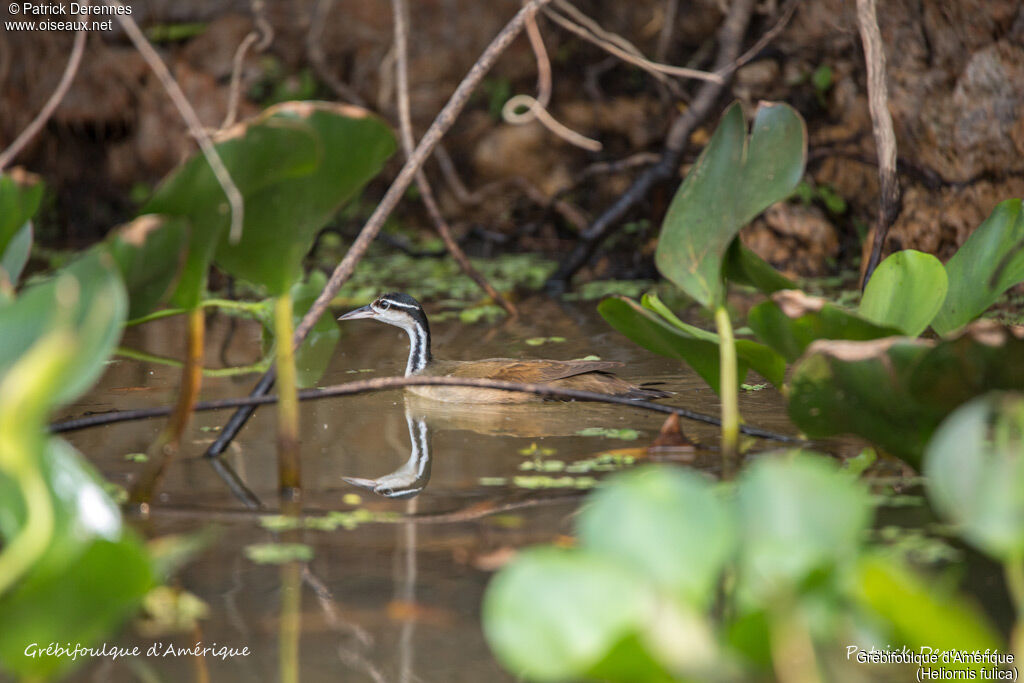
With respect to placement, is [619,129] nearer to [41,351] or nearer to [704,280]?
[704,280]

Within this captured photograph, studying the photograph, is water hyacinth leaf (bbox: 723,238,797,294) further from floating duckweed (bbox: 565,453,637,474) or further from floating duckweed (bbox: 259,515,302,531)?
floating duckweed (bbox: 259,515,302,531)

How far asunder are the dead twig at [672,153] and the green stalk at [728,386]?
479 cm

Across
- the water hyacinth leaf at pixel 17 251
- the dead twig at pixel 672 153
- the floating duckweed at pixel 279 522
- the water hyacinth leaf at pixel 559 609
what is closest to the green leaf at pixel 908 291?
the floating duckweed at pixel 279 522

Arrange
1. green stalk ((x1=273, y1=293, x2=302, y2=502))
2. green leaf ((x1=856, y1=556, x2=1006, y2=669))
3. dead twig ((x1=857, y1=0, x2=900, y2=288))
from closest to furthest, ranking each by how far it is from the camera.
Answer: green leaf ((x1=856, y1=556, x2=1006, y2=669)) → green stalk ((x1=273, y1=293, x2=302, y2=502)) → dead twig ((x1=857, y1=0, x2=900, y2=288))

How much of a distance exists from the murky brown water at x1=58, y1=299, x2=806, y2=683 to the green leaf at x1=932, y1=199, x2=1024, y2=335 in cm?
81

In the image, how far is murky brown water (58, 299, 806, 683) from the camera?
221cm

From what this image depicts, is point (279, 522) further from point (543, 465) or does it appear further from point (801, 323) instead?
point (801, 323)

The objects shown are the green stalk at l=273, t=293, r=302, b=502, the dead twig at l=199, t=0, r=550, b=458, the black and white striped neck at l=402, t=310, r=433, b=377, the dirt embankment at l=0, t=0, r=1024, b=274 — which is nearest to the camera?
the green stalk at l=273, t=293, r=302, b=502

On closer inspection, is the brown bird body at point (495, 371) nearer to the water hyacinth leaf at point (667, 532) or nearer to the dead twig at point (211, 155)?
the dead twig at point (211, 155)

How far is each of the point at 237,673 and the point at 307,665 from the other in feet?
0.45

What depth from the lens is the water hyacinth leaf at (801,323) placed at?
2846 millimetres

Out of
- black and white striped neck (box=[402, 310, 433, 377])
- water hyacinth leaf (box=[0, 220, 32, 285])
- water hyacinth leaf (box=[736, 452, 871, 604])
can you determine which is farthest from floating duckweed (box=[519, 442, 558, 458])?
water hyacinth leaf (box=[736, 452, 871, 604])

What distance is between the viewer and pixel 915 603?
146 cm

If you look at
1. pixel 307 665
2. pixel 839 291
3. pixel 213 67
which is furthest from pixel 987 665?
pixel 213 67
